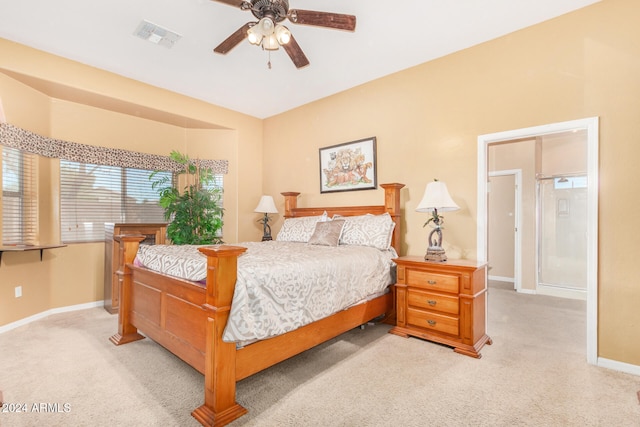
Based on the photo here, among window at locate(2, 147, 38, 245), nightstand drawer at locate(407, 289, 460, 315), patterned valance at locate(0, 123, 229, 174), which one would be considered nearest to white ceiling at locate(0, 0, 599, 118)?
patterned valance at locate(0, 123, 229, 174)

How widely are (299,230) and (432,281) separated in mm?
1814

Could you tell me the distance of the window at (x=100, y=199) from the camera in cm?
402

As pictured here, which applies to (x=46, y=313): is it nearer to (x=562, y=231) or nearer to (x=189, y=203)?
(x=189, y=203)

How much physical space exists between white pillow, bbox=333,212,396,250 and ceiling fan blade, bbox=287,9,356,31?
194cm

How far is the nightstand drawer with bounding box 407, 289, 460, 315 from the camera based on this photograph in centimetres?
278

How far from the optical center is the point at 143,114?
444 cm

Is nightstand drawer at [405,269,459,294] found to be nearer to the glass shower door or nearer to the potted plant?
the potted plant

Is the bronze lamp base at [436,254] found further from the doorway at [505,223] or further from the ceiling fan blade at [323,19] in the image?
the doorway at [505,223]

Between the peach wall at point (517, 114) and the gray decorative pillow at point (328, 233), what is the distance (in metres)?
0.73

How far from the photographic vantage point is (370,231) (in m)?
3.43

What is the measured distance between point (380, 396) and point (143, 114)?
15.2 ft

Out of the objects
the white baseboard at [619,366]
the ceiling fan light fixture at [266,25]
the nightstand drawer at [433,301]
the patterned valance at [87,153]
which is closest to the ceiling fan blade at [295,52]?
the ceiling fan light fixture at [266,25]

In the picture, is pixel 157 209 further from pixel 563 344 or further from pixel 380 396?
pixel 563 344

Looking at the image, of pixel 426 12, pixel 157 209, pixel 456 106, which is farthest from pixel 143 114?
pixel 456 106
